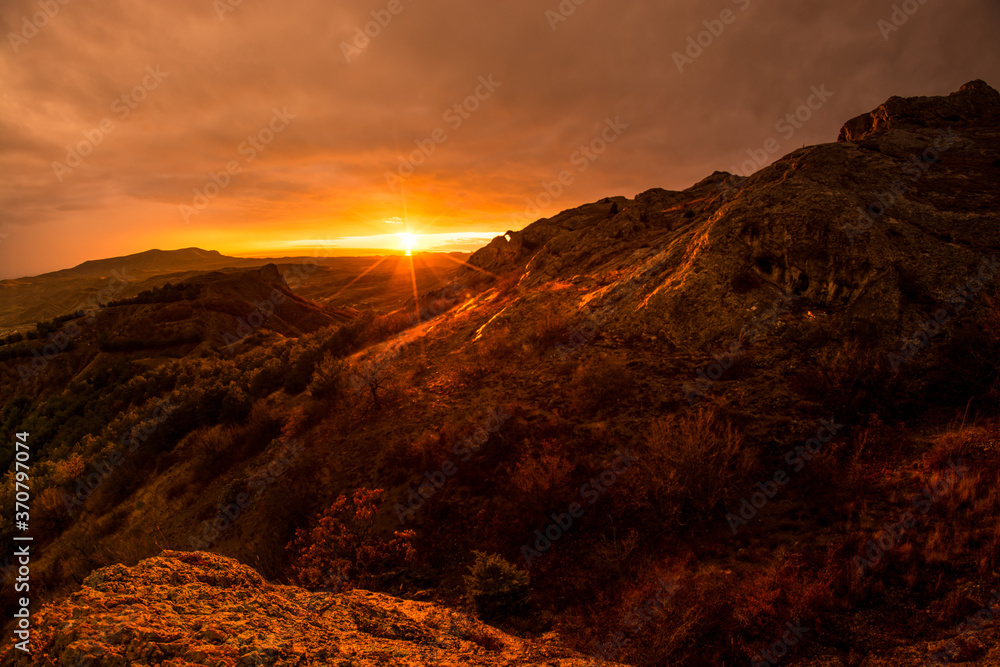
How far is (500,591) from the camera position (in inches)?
154

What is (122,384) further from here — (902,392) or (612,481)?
(902,392)

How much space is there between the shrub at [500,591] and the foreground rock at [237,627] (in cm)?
20

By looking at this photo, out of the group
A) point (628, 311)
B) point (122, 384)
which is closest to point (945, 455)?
point (628, 311)

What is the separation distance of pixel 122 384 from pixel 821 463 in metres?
28.4

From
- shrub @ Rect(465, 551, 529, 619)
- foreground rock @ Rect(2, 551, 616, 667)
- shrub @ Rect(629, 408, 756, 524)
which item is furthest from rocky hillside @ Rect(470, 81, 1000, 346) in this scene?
foreground rock @ Rect(2, 551, 616, 667)

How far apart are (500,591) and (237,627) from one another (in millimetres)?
2297

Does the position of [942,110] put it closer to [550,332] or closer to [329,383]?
[550,332]

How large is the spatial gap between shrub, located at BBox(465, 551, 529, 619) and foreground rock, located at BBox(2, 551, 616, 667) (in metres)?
0.20

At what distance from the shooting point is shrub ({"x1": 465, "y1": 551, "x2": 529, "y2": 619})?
3.94 metres

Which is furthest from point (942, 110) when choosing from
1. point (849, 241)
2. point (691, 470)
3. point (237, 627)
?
point (237, 627)

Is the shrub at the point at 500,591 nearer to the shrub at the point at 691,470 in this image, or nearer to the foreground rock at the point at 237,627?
the foreground rock at the point at 237,627

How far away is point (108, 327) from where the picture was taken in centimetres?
2784

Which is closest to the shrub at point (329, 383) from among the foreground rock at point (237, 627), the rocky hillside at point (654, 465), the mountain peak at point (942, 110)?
the rocky hillside at point (654, 465)

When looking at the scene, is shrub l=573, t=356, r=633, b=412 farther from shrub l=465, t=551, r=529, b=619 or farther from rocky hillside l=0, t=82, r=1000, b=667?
shrub l=465, t=551, r=529, b=619
